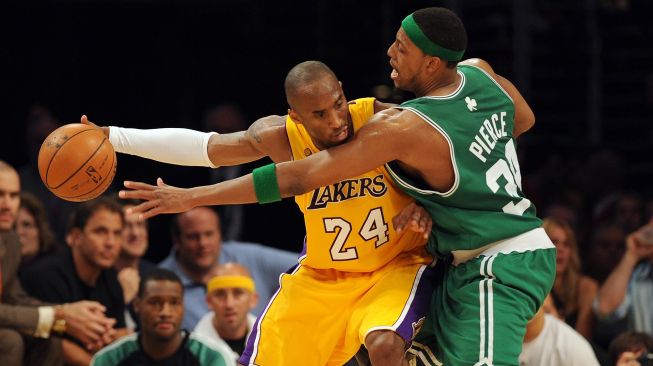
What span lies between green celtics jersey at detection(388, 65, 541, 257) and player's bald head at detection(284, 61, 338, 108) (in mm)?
362

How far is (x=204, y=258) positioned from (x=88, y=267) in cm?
88

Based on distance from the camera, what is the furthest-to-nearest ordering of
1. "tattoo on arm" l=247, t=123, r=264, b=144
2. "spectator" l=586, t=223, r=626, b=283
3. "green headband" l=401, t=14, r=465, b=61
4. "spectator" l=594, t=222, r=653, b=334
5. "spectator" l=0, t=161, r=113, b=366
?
1. "spectator" l=586, t=223, r=626, b=283
2. "spectator" l=594, t=222, r=653, b=334
3. "spectator" l=0, t=161, r=113, b=366
4. "tattoo on arm" l=247, t=123, r=264, b=144
5. "green headband" l=401, t=14, r=465, b=61

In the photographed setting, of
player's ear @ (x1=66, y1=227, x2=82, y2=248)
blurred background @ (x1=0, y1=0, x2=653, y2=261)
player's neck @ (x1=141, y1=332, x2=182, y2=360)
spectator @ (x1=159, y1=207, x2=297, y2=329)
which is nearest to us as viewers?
player's neck @ (x1=141, y1=332, x2=182, y2=360)

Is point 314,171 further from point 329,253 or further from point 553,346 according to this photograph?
point 553,346

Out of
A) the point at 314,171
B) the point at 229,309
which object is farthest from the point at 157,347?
the point at 314,171

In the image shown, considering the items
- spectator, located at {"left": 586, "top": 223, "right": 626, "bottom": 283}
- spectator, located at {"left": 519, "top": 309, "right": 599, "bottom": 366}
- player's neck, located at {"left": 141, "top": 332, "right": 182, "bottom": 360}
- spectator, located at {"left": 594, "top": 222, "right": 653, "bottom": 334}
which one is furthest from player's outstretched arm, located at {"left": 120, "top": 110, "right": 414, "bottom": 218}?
spectator, located at {"left": 586, "top": 223, "right": 626, "bottom": 283}

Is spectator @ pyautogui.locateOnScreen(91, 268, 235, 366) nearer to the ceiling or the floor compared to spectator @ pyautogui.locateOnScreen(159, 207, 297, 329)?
nearer to the floor

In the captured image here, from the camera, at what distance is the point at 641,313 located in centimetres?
761

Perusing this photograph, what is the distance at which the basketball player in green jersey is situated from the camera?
4.86 metres

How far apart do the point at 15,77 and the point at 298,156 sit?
4838mm

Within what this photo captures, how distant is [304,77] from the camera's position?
4914 millimetres

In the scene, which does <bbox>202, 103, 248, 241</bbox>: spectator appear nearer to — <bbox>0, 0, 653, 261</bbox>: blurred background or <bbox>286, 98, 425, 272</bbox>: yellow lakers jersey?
<bbox>0, 0, 653, 261</bbox>: blurred background

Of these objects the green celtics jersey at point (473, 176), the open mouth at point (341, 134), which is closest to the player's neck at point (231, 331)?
the green celtics jersey at point (473, 176)

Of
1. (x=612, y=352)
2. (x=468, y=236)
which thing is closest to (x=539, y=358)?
(x=612, y=352)
